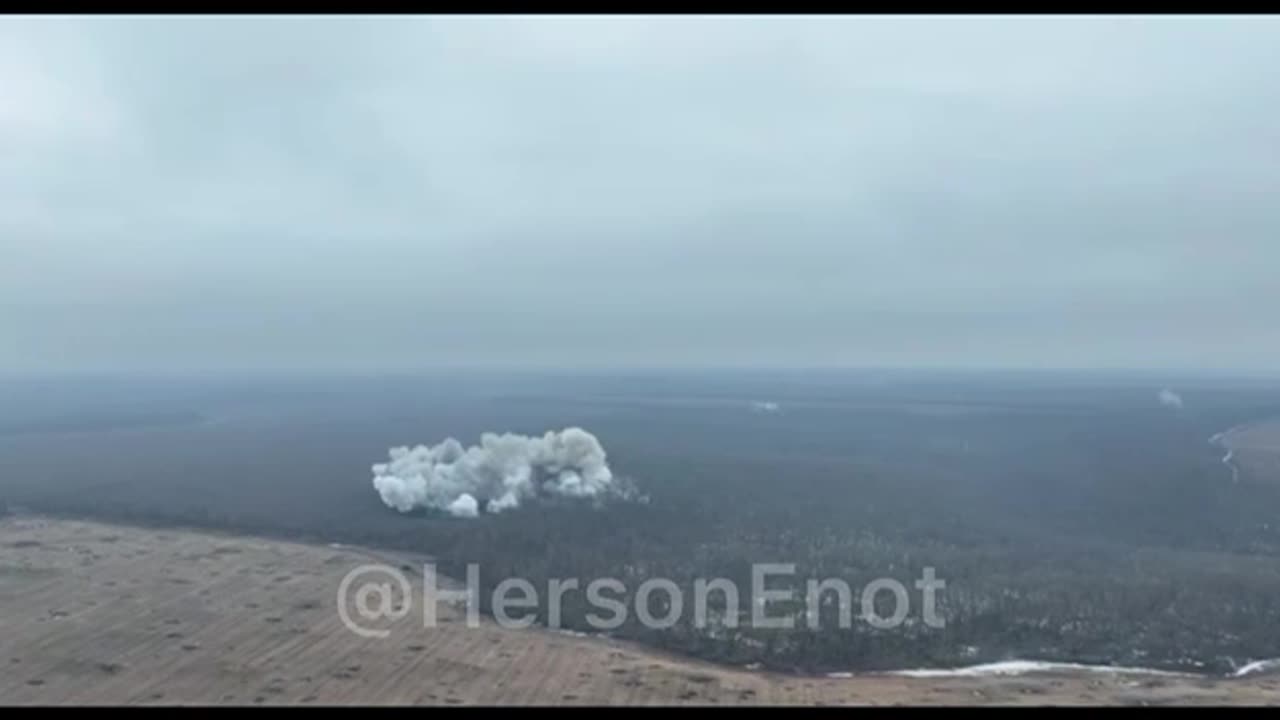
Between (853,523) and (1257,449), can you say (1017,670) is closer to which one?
(853,523)

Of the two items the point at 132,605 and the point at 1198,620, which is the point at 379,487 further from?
the point at 1198,620

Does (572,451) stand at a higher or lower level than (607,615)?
higher

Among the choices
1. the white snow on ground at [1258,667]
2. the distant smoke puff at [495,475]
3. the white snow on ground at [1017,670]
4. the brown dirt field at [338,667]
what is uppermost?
the distant smoke puff at [495,475]

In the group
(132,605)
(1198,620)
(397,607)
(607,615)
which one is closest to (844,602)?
(607,615)

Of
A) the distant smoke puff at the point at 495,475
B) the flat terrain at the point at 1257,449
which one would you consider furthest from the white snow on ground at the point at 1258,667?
the flat terrain at the point at 1257,449

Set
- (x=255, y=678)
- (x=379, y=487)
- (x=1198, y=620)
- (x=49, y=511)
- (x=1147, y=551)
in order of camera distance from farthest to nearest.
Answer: (x=379, y=487), (x=49, y=511), (x=1147, y=551), (x=1198, y=620), (x=255, y=678)

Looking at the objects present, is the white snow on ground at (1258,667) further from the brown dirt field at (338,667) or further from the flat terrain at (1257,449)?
the flat terrain at (1257,449)
